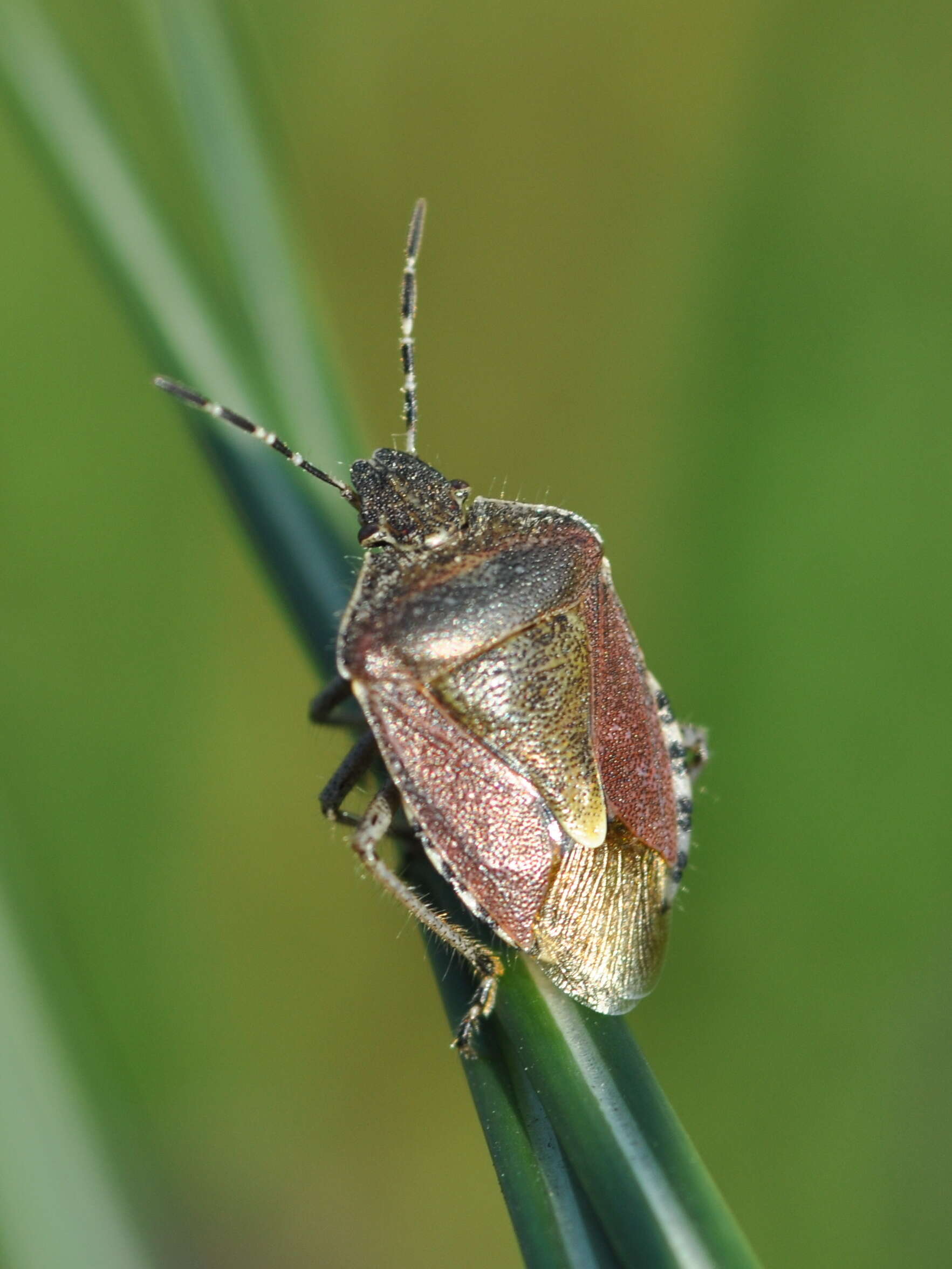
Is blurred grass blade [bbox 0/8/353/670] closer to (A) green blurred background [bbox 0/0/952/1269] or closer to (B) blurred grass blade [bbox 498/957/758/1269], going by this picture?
(B) blurred grass blade [bbox 498/957/758/1269]

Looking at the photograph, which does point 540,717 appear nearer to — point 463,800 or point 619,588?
point 463,800

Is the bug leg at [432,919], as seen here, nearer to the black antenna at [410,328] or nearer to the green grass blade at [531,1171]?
the green grass blade at [531,1171]

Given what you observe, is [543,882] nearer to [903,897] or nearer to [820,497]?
[903,897]

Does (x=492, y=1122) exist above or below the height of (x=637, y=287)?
below

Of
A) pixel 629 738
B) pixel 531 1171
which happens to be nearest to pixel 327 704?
pixel 629 738

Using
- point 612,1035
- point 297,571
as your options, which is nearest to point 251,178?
point 297,571
